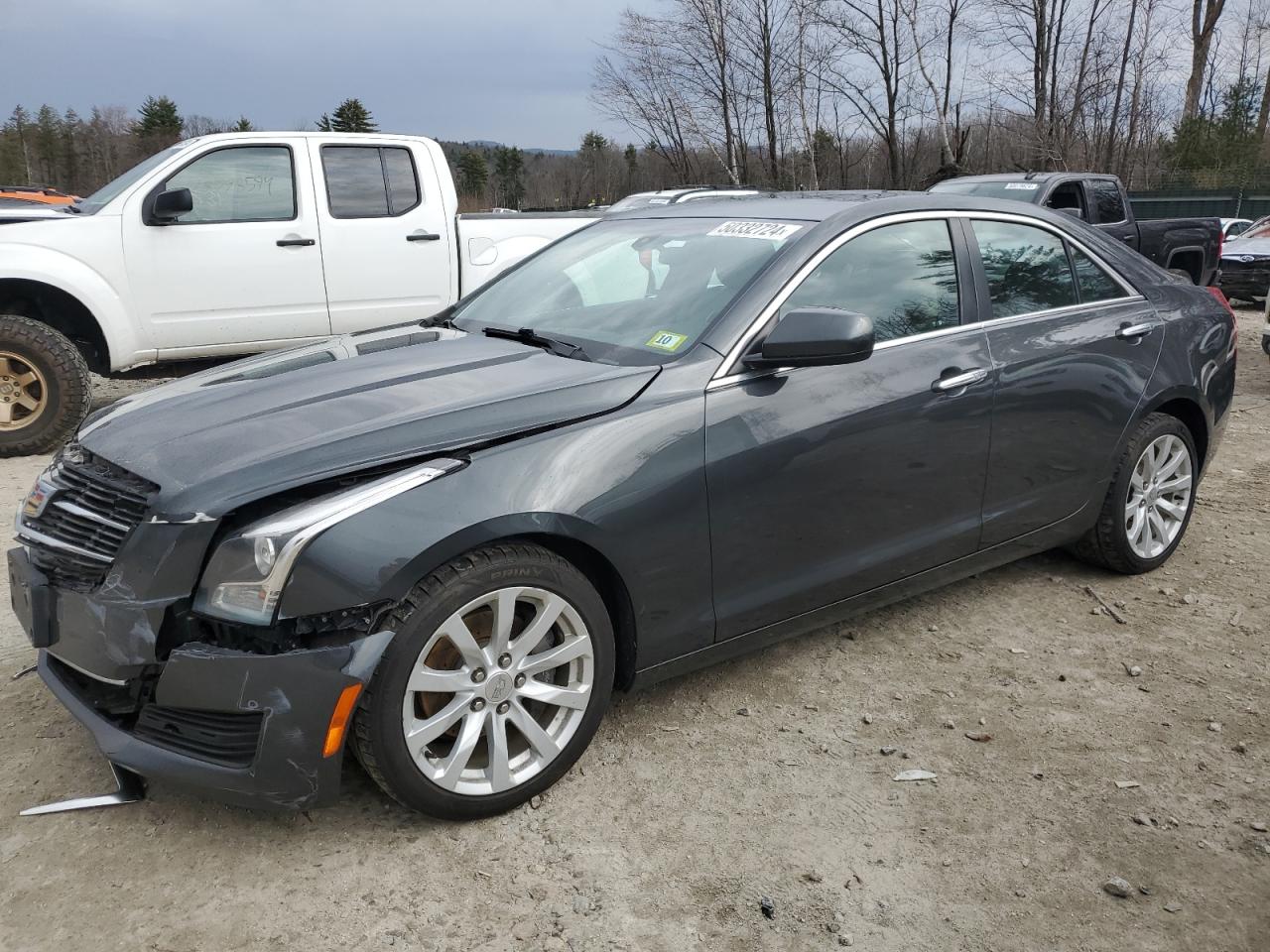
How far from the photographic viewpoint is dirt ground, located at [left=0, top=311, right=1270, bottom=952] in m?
2.31

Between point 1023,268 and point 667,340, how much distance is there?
165cm

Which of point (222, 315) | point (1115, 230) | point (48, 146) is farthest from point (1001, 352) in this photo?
point (48, 146)

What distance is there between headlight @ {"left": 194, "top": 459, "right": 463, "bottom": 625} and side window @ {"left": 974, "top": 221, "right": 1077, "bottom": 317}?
2.53 meters

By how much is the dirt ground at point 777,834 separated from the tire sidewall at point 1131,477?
686mm

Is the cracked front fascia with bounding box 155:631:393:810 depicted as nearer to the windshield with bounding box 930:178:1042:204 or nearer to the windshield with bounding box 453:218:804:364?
the windshield with bounding box 453:218:804:364

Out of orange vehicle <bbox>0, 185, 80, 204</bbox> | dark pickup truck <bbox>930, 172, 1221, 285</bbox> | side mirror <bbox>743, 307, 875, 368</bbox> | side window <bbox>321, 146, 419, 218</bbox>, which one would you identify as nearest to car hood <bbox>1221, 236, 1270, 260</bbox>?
→ dark pickup truck <bbox>930, 172, 1221, 285</bbox>

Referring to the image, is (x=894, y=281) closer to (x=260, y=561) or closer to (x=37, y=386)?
(x=260, y=561)

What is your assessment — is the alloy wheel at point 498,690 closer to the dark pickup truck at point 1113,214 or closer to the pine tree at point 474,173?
the dark pickup truck at point 1113,214

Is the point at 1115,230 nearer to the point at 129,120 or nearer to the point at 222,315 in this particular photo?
the point at 222,315

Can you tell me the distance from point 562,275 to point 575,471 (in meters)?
1.44

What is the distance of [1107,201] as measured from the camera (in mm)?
12102

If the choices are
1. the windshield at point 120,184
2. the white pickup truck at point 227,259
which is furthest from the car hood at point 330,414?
the windshield at point 120,184

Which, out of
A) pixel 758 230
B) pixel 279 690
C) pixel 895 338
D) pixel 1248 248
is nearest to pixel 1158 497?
pixel 895 338

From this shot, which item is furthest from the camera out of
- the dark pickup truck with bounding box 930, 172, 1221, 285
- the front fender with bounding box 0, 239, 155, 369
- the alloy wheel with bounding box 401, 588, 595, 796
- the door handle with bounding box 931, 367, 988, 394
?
the dark pickup truck with bounding box 930, 172, 1221, 285
